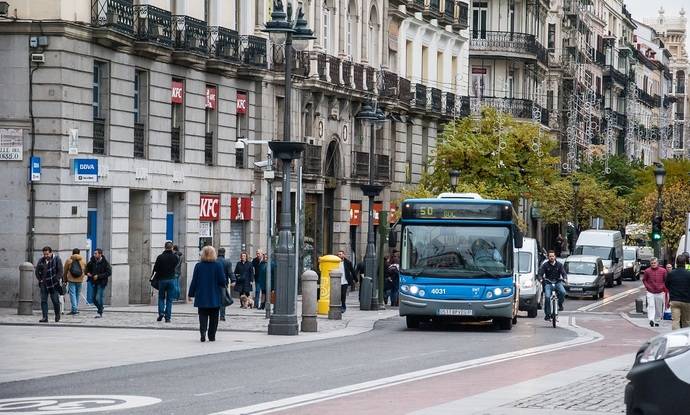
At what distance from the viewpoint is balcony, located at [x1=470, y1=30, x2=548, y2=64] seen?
275 feet

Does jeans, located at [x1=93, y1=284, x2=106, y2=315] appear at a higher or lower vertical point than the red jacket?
lower

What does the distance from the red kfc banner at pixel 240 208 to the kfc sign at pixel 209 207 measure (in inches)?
48.6

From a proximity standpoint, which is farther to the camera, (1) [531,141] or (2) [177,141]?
(1) [531,141]

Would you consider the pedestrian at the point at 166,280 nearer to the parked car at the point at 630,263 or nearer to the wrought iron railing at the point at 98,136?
the wrought iron railing at the point at 98,136

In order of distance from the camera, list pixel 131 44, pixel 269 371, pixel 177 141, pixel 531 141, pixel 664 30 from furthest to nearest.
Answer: pixel 664 30 < pixel 531 141 < pixel 177 141 < pixel 131 44 < pixel 269 371

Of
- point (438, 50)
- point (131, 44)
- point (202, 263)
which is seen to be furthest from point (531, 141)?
point (202, 263)

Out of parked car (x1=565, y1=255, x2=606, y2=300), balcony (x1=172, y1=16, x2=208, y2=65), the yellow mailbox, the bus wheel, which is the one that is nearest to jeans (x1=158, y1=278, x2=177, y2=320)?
the bus wheel

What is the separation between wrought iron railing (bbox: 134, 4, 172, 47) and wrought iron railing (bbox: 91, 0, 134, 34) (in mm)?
503

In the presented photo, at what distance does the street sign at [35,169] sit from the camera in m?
37.4

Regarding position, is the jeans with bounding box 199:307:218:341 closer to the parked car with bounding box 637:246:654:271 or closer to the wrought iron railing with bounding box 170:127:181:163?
the wrought iron railing with bounding box 170:127:181:163

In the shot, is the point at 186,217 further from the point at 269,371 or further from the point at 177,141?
→ the point at 269,371

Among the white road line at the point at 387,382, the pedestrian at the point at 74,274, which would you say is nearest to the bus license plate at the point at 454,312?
the white road line at the point at 387,382

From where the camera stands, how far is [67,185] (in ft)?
125

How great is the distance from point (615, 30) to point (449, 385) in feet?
387
